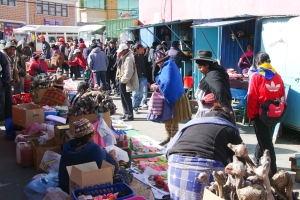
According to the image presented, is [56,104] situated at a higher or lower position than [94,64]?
lower

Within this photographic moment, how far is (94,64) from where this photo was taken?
11.5 metres

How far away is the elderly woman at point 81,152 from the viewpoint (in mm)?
3844

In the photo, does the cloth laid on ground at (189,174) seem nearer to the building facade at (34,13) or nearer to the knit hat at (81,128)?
the knit hat at (81,128)

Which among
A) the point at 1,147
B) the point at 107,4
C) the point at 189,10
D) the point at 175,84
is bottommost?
the point at 1,147

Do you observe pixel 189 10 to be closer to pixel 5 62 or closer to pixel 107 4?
pixel 5 62

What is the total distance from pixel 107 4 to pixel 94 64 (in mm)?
39612

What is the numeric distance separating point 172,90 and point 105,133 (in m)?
1.52

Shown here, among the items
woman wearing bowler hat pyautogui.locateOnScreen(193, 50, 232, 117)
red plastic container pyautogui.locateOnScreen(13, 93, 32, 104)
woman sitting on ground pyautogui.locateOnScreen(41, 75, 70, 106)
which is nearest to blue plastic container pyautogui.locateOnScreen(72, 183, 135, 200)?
woman wearing bowler hat pyautogui.locateOnScreen(193, 50, 232, 117)

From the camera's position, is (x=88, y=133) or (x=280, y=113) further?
(x=280, y=113)

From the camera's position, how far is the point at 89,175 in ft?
11.3

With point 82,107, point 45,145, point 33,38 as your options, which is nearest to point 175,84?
point 82,107

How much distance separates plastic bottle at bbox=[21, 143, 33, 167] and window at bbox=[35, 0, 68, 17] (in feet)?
134

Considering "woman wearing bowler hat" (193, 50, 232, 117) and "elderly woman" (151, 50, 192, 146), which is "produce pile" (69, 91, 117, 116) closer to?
"elderly woman" (151, 50, 192, 146)

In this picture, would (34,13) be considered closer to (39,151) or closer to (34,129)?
(34,129)
